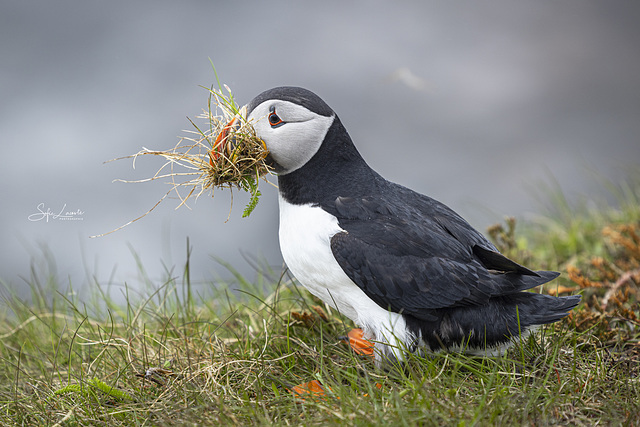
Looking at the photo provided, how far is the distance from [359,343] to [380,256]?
63 centimetres

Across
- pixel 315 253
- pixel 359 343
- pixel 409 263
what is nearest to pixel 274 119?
pixel 315 253

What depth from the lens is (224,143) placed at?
2875 millimetres

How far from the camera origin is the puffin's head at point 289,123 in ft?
9.32

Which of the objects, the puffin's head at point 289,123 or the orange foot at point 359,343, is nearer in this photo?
the puffin's head at point 289,123

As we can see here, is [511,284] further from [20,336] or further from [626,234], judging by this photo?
[20,336]

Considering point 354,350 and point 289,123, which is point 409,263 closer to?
point 354,350

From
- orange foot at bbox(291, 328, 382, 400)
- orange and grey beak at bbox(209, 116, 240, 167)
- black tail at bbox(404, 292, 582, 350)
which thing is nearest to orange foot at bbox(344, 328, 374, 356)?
orange foot at bbox(291, 328, 382, 400)

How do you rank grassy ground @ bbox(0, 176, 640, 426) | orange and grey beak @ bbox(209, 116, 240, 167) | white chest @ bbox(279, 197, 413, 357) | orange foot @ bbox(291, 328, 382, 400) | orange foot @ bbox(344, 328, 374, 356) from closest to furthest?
grassy ground @ bbox(0, 176, 640, 426) < orange foot @ bbox(291, 328, 382, 400) < white chest @ bbox(279, 197, 413, 357) < orange and grey beak @ bbox(209, 116, 240, 167) < orange foot @ bbox(344, 328, 374, 356)

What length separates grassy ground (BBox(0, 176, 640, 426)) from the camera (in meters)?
2.43

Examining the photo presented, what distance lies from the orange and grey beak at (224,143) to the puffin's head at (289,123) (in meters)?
0.11

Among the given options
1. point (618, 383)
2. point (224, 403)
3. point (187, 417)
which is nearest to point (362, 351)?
point (224, 403)

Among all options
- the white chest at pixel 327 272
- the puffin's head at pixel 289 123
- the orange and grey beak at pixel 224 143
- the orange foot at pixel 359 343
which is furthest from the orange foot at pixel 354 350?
the orange and grey beak at pixel 224 143

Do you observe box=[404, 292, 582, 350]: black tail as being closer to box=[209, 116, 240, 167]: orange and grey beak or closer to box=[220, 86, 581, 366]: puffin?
box=[220, 86, 581, 366]: puffin

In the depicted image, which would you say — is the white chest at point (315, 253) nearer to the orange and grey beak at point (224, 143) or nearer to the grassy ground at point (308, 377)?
the grassy ground at point (308, 377)
